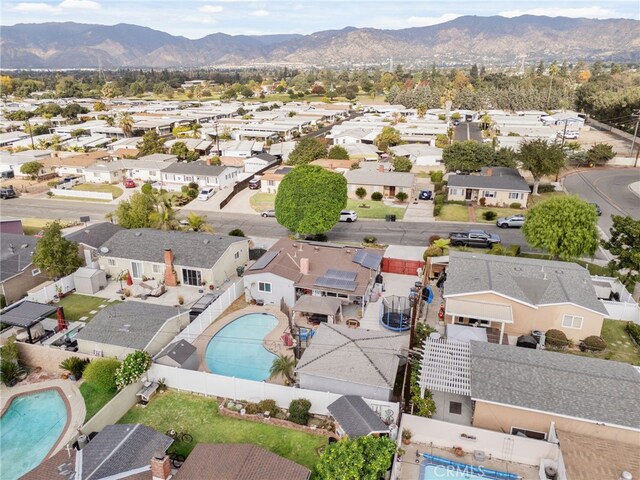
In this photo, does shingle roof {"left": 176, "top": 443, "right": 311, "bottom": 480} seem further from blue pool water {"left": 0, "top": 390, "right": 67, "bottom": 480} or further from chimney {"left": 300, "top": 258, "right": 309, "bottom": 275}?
chimney {"left": 300, "top": 258, "right": 309, "bottom": 275}

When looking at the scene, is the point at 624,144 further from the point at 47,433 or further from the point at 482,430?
the point at 47,433

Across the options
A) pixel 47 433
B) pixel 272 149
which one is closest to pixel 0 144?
pixel 272 149

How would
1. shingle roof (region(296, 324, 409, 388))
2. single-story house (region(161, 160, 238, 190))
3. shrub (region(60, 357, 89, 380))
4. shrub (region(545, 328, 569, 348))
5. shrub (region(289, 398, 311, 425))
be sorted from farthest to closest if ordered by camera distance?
single-story house (region(161, 160, 238, 190)) < shrub (region(545, 328, 569, 348)) < shrub (region(60, 357, 89, 380)) < shingle roof (region(296, 324, 409, 388)) < shrub (region(289, 398, 311, 425))

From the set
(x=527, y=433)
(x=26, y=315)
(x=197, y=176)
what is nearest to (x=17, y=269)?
(x=26, y=315)

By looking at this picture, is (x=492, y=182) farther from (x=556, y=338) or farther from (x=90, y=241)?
(x=90, y=241)

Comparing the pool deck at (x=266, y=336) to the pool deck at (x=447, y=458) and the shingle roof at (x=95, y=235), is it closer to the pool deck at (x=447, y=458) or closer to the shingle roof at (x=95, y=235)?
the pool deck at (x=447, y=458)

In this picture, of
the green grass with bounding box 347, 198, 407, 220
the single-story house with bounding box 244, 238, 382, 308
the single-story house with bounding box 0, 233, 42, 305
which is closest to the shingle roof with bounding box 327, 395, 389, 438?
the single-story house with bounding box 244, 238, 382, 308
